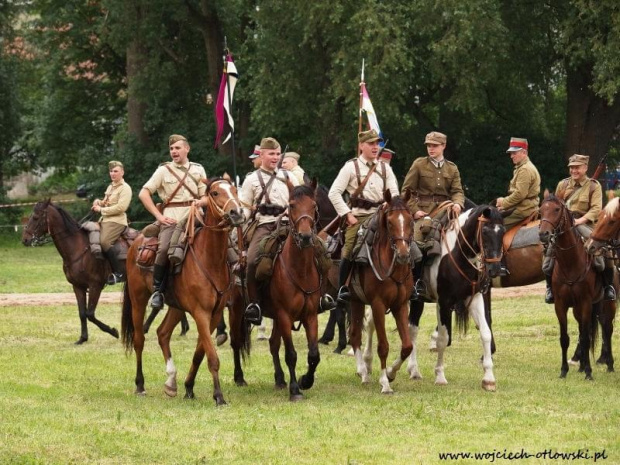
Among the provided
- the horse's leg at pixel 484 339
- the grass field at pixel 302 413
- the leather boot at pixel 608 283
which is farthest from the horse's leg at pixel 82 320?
the leather boot at pixel 608 283

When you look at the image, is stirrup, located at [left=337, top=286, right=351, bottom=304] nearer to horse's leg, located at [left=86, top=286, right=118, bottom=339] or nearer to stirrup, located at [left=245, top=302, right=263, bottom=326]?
stirrup, located at [left=245, top=302, right=263, bottom=326]

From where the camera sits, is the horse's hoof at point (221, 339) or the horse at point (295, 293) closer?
the horse at point (295, 293)

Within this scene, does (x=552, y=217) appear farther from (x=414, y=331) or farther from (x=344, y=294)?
(x=344, y=294)

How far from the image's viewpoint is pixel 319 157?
4400 cm

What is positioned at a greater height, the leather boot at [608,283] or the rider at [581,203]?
the rider at [581,203]

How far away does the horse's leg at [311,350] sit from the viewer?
46.1 feet

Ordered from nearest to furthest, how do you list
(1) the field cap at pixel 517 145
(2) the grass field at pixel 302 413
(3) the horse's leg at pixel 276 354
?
(2) the grass field at pixel 302 413 < (3) the horse's leg at pixel 276 354 < (1) the field cap at pixel 517 145

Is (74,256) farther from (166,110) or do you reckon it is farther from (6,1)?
(6,1)

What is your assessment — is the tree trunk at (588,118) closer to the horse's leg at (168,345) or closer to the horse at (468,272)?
the horse at (468,272)

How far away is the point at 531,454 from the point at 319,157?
33.5 meters

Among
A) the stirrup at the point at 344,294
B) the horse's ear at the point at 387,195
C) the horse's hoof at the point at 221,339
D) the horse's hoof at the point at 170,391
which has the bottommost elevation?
the horse's hoof at the point at 221,339

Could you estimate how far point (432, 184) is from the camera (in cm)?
1656

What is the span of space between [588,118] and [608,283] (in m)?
24.0

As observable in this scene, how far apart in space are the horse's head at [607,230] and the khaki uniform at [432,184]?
223cm
